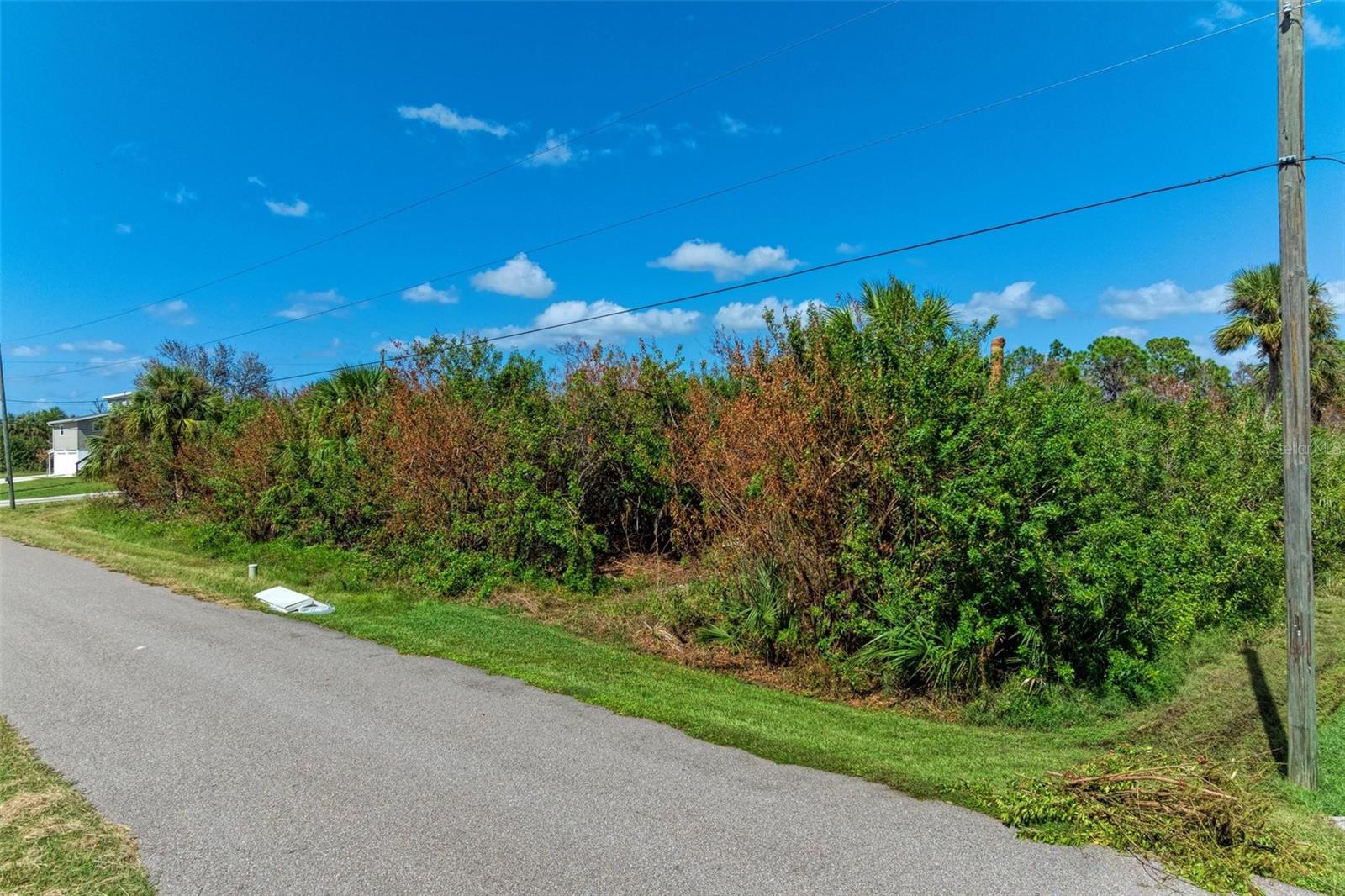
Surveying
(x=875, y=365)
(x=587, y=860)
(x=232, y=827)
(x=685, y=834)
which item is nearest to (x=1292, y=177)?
(x=875, y=365)

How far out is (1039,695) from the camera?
6.99m

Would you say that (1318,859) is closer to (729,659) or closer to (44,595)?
(729,659)

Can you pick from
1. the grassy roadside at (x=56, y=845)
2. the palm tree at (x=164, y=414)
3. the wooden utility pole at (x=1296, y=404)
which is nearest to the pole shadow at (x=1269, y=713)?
the wooden utility pole at (x=1296, y=404)

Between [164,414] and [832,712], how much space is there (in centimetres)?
2452

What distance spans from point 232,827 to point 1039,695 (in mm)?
6345

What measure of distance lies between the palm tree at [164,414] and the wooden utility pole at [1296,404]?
25.9m

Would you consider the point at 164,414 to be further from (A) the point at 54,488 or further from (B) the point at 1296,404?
(A) the point at 54,488

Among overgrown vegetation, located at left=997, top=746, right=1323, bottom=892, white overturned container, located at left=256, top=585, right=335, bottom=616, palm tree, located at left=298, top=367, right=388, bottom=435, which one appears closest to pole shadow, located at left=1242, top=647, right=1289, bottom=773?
overgrown vegetation, located at left=997, top=746, right=1323, bottom=892

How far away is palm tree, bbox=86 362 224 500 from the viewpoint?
23.9 meters

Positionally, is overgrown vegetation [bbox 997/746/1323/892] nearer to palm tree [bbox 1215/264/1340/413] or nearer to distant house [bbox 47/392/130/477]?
palm tree [bbox 1215/264/1340/413]

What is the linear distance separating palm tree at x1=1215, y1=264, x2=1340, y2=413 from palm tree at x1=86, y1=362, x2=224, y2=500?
3090cm

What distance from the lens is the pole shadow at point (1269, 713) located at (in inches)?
228

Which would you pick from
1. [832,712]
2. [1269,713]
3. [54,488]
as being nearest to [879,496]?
[832,712]

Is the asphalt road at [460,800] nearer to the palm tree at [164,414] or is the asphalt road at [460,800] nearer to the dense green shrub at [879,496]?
the dense green shrub at [879,496]
